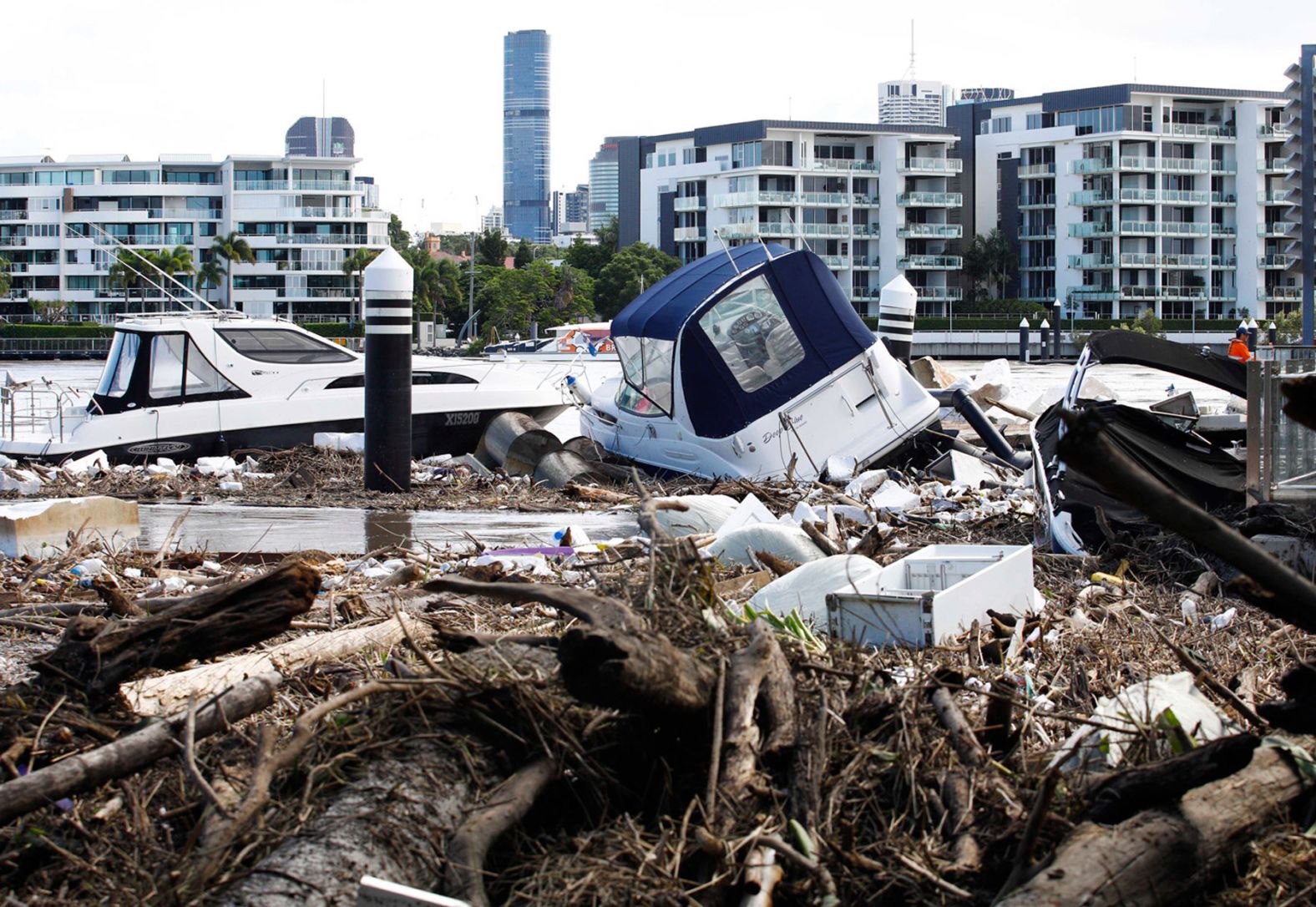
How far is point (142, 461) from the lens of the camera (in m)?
16.8

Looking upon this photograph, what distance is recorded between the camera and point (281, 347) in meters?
18.1

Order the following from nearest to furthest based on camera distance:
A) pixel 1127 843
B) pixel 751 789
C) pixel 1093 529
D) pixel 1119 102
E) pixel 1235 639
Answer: pixel 1127 843
pixel 751 789
pixel 1235 639
pixel 1093 529
pixel 1119 102

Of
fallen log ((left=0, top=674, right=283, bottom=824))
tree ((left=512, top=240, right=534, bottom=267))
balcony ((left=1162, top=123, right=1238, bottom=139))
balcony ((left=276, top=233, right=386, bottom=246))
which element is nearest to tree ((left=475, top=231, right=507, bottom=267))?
tree ((left=512, top=240, right=534, bottom=267))

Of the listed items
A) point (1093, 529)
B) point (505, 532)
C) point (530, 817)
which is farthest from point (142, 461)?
point (530, 817)

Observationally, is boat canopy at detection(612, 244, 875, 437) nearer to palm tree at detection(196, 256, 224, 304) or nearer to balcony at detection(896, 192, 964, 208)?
balcony at detection(896, 192, 964, 208)

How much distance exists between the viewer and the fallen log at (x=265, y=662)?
5.04 metres

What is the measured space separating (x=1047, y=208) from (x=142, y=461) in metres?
90.5

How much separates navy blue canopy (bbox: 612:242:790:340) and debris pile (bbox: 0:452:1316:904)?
9871 millimetres

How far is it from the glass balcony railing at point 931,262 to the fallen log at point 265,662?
95273 millimetres

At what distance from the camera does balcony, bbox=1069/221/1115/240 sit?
3733 inches

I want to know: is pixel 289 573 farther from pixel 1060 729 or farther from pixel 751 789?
pixel 1060 729

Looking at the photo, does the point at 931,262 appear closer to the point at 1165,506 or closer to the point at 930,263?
the point at 930,263

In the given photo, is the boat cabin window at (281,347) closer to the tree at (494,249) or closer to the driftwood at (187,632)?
the driftwood at (187,632)

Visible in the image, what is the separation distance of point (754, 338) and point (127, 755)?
37.1 feet
